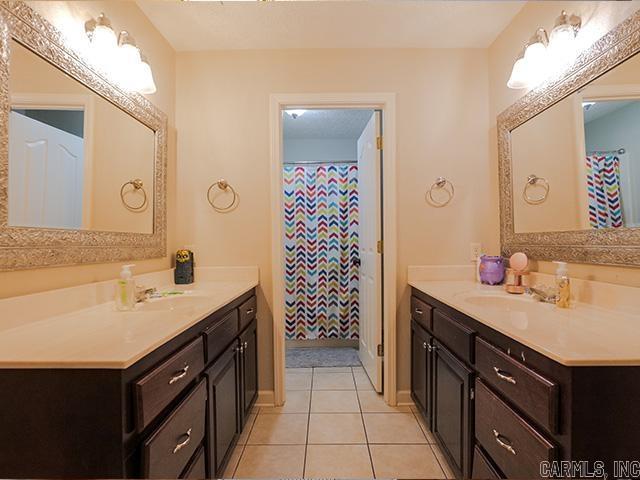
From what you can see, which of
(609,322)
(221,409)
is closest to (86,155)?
(221,409)

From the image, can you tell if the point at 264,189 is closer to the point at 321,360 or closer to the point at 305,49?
the point at 305,49

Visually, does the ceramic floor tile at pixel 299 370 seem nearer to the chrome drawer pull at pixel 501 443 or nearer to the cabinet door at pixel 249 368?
the cabinet door at pixel 249 368

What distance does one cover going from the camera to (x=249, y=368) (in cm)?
179

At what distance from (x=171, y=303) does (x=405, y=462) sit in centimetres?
139

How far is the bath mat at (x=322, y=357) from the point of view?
106 inches

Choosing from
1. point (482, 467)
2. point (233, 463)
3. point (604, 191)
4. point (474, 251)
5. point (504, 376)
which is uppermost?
point (604, 191)

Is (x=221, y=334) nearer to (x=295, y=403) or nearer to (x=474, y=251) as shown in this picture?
(x=295, y=403)

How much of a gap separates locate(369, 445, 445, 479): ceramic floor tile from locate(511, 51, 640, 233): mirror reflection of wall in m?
1.30

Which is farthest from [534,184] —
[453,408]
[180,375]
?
[180,375]

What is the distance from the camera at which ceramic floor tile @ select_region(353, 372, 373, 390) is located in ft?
7.30

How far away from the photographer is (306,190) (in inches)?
124

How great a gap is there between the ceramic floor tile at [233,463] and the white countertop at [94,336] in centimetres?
86

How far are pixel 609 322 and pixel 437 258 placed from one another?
1.01 meters

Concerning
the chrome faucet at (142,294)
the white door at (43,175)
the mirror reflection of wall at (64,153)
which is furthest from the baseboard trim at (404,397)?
the white door at (43,175)
